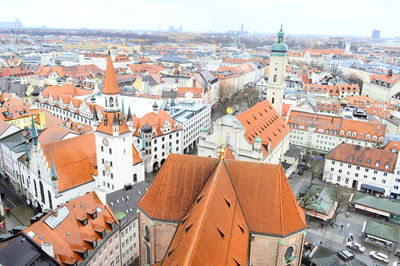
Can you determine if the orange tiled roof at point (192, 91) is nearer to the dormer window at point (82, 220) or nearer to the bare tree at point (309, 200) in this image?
the bare tree at point (309, 200)

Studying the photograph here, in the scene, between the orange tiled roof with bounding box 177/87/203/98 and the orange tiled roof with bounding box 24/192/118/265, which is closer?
the orange tiled roof with bounding box 24/192/118/265

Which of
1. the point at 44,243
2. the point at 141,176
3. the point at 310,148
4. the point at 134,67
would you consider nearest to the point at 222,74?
the point at 134,67

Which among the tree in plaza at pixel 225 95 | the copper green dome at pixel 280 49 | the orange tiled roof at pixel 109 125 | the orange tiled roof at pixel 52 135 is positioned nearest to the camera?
the orange tiled roof at pixel 109 125

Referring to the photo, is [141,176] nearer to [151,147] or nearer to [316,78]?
[151,147]

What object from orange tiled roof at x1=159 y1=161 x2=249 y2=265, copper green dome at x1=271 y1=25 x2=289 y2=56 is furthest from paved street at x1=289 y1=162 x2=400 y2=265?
copper green dome at x1=271 y1=25 x2=289 y2=56

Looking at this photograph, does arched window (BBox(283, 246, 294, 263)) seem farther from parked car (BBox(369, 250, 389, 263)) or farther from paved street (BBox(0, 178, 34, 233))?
paved street (BBox(0, 178, 34, 233))

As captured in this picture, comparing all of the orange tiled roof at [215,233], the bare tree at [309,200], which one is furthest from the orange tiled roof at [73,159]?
the bare tree at [309,200]
